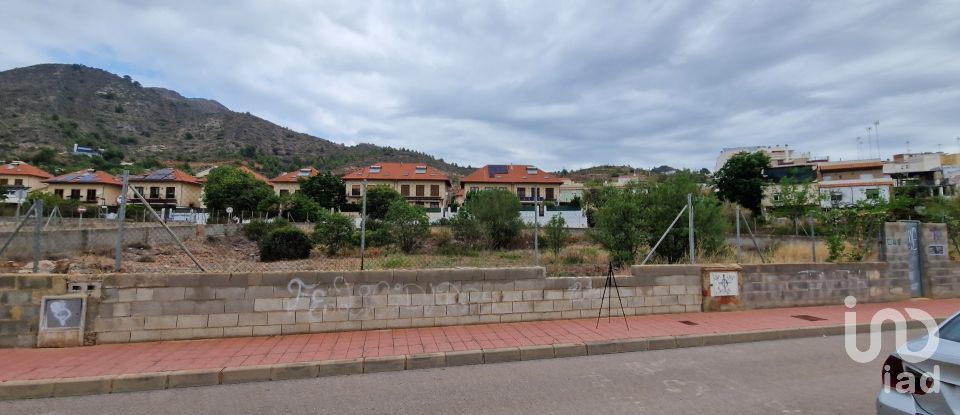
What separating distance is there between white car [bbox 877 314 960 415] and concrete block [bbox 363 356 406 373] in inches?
185

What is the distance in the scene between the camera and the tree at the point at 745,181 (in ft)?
160

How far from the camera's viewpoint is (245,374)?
5.38m

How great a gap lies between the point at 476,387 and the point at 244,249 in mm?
27290

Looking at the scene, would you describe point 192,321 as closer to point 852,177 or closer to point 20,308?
point 20,308

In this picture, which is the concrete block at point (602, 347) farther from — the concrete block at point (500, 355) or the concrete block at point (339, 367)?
the concrete block at point (339, 367)

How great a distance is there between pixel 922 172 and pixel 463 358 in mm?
79878

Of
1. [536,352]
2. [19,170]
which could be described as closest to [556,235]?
[536,352]

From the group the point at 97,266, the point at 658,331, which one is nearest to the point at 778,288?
the point at 658,331

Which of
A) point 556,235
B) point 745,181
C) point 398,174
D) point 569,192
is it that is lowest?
point 556,235

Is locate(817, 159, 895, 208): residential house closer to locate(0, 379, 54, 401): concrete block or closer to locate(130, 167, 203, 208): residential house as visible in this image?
locate(0, 379, 54, 401): concrete block

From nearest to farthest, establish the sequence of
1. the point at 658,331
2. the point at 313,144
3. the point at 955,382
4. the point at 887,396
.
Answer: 1. the point at 955,382
2. the point at 887,396
3. the point at 658,331
4. the point at 313,144

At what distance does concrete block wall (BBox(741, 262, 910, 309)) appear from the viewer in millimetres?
9570

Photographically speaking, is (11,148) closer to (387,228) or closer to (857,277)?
(387,228)

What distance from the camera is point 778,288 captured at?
975 cm
